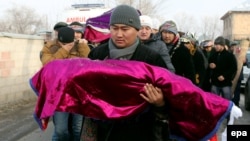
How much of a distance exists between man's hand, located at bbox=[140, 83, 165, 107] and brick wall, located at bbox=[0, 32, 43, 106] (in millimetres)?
7988

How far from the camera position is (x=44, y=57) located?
503 centimetres

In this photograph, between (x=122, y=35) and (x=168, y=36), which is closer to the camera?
(x=122, y=35)

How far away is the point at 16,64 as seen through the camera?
11078 millimetres

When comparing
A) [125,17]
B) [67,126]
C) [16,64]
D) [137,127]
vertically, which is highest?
[125,17]

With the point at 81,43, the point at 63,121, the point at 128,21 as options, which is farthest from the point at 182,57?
the point at 128,21

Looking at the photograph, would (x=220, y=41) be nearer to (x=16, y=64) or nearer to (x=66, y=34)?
(x=66, y=34)

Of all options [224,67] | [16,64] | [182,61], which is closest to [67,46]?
[182,61]

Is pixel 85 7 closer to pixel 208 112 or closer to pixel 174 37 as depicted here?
pixel 174 37

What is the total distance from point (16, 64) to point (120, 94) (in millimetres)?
8840

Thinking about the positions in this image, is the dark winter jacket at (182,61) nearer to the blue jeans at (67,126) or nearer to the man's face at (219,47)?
the blue jeans at (67,126)

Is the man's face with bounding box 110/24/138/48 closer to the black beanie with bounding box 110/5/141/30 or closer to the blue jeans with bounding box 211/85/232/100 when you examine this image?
the black beanie with bounding box 110/5/141/30

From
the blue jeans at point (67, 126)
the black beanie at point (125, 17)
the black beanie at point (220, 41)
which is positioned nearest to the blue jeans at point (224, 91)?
the black beanie at point (220, 41)

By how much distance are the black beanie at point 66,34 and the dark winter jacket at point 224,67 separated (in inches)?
179

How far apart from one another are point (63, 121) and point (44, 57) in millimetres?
744
